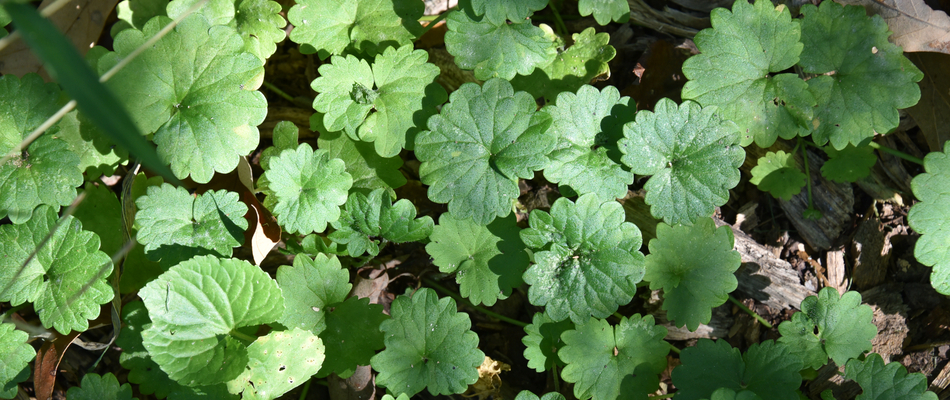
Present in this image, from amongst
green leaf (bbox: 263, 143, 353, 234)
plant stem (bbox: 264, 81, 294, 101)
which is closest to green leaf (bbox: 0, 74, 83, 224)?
green leaf (bbox: 263, 143, 353, 234)

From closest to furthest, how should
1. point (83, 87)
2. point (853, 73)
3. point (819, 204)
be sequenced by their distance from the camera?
point (83, 87) < point (853, 73) < point (819, 204)

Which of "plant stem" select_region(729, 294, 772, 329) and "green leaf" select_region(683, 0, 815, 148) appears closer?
"green leaf" select_region(683, 0, 815, 148)

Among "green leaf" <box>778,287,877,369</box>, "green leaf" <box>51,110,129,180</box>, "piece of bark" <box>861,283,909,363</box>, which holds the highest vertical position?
"green leaf" <box>51,110,129,180</box>

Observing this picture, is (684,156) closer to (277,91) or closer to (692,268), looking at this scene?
(692,268)

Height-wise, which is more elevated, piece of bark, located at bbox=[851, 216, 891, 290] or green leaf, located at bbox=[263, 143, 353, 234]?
green leaf, located at bbox=[263, 143, 353, 234]

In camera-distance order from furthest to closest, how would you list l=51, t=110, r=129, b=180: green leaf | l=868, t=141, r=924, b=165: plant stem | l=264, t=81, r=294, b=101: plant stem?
l=264, t=81, r=294, b=101: plant stem < l=868, t=141, r=924, b=165: plant stem < l=51, t=110, r=129, b=180: green leaf

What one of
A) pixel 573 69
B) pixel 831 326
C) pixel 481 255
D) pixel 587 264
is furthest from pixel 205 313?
pixel 831 326

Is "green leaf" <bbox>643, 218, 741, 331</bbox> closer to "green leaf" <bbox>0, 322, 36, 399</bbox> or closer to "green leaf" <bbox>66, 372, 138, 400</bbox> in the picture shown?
"green leaf" <bbox>66, 372, 138, 400</bbox>
